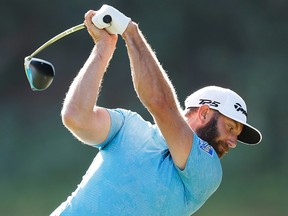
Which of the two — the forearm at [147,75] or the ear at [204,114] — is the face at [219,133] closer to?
the ear at [204,114]

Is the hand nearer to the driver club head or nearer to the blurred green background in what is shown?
the driver club head

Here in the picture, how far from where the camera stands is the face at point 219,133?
12.8 ft

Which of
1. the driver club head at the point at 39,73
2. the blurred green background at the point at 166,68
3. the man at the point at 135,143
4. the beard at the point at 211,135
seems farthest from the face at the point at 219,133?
the blurred green background at the point at 166,68

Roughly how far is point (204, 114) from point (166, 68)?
262 inches

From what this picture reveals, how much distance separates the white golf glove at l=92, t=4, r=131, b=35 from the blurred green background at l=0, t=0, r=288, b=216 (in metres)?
5.58

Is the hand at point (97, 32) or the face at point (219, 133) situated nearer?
the hand at point (97, 32)

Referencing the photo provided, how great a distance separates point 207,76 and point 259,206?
2.24 meters

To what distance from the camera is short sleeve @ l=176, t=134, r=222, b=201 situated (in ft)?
12.1

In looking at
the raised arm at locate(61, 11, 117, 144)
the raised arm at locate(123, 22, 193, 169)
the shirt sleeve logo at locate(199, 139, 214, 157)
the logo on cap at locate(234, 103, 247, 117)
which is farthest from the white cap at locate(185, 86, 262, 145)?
the raised arm at locate(61, 11, 117, 144)

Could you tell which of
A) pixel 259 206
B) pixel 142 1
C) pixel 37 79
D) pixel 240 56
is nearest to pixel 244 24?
pixel 240 56

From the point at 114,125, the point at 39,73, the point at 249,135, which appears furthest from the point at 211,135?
the point at 39,73

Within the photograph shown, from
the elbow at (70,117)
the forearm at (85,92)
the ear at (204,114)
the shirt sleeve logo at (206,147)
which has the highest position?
the forearm at (85,92)

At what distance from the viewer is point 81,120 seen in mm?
3541
